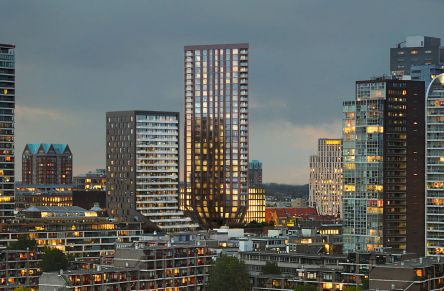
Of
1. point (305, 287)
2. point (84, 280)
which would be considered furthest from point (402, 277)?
point (84, 280)

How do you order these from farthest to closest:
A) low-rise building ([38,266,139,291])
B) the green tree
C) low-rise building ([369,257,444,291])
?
the green tree, low-rise building ([38,266,139,291]), low-rise building ([369,257,444,291])

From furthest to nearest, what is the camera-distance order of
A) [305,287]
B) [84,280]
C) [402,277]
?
[305,287]
[84,280]
[402,277]

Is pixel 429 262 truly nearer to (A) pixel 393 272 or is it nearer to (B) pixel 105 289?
(A) pixel 393 272

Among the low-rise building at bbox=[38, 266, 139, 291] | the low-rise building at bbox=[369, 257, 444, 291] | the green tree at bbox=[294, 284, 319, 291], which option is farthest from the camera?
the green tree at bbox=[294, 284, 319, 291]

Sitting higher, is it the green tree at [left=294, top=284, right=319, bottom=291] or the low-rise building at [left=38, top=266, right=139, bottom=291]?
the low-rise building at [left=38, top=266, right=139, bottom=291]

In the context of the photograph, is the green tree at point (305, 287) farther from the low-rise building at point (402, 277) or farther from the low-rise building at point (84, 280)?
the low-rise building at point (84, 280)

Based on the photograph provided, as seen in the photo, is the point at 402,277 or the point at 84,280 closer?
the point at 402,277

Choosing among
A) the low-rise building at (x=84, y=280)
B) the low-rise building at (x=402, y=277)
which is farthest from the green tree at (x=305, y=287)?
the low-rise building at (x=84, y=280)

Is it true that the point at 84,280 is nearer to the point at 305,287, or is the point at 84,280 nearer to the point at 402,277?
the point at 305,287

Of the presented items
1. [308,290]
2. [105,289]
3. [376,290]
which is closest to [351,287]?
[308,290]

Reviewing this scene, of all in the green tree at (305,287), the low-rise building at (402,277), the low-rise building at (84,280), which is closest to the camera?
the low-rise building at (402,277)

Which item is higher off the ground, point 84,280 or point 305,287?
point 84,280

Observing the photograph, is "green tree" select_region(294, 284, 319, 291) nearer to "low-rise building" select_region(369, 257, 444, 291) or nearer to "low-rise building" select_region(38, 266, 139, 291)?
"low-rise building" select_region(369, 257, 444, 291)

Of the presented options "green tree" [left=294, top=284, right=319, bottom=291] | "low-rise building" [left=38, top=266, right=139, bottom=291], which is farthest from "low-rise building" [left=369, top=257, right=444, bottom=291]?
"low-rise building" [left=38, top=266, right=139, bottom=291]
